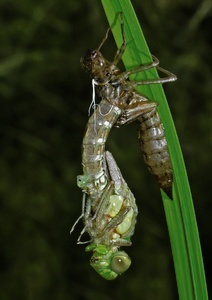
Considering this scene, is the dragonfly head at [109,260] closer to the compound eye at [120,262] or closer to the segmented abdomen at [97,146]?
the compound eye at [120,262]

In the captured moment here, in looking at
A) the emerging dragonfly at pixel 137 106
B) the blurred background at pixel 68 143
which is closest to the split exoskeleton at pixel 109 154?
the emerging dragonfly at pixel 137 106

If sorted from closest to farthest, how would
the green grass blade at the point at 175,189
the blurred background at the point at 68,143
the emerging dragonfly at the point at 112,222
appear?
the green grass blade at the point at 175,189 → the emerging dragonfly at the point at 112,222 → the blurred background at the point at 68,143

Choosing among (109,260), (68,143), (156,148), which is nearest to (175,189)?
(156,148)

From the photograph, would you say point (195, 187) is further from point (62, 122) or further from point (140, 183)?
point (62, 122)

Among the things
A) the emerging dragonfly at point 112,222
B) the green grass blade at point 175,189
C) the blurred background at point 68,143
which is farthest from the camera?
the blurred background at point 68,143

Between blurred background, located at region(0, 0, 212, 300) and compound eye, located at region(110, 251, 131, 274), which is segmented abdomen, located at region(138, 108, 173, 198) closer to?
compound eye, located at region(110, 251, 131, 274)

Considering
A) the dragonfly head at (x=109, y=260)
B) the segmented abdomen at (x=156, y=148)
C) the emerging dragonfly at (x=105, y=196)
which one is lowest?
the dragonfly head at (x=109, y=260)

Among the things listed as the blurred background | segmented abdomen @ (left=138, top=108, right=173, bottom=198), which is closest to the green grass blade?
segmented abdomen @ (left=138, top=108, right=173, bottom=198)
